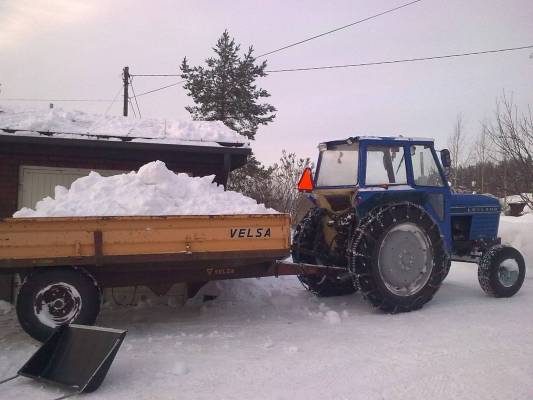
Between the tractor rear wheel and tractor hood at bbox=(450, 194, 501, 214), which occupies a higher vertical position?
tractor hood at bbox=(450, 194, 501, 214)

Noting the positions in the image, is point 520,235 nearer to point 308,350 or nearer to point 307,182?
point 307,182

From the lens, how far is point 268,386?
4.03m

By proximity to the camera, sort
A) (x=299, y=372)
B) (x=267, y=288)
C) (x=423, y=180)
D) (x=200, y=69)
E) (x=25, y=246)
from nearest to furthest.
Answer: (x=299, y=372), (x=25, y=246), (x=423, y=180), (x=267, y=288), (x=200, y=69)

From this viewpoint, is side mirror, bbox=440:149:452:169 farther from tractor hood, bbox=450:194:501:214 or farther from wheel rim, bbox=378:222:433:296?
wheel rim, bbox=378:222:433:296

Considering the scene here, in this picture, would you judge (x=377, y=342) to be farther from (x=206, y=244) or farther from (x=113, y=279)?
(x=113, y=279)

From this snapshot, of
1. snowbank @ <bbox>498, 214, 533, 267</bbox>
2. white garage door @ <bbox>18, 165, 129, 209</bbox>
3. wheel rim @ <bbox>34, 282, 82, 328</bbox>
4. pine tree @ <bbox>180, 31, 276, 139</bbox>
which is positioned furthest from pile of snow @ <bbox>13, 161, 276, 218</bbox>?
pine tree @ <bbox>180, 31, 276, 139</bbox>

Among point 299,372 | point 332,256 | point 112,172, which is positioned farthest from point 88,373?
point 112,172

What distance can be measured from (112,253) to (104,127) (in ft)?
13.0

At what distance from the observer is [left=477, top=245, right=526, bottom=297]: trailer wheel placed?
7.45 metres

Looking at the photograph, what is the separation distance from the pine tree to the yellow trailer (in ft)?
48.8

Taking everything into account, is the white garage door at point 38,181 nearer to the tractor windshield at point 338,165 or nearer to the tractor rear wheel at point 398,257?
the tractor windshield at point 338,165

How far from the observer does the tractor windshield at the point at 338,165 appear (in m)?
7.15

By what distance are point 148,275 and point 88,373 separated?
1711 millimetres

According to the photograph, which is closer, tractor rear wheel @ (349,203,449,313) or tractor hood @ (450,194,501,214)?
tractor rear wheel @ (349,203,449,313)
